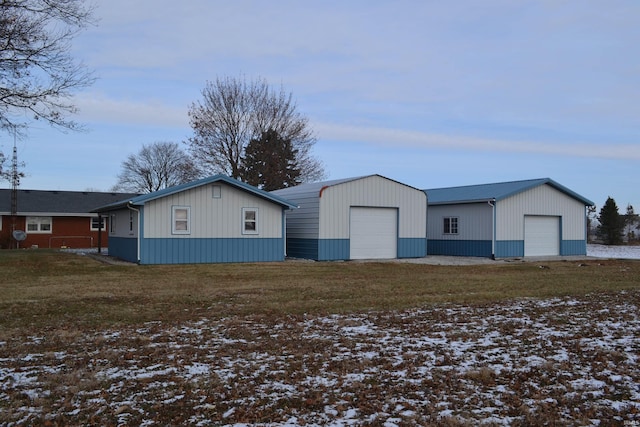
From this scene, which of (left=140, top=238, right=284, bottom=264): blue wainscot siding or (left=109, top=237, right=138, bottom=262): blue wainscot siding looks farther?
(left=109, top=237, right=138, bottom=262): blue wainscot siding

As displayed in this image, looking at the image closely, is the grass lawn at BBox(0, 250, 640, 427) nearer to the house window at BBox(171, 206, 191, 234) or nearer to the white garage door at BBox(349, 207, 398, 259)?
the house window at BBox(171, 206, 191, 234)

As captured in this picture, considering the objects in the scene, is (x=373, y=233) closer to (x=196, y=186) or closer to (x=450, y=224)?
(x=450, y=224)

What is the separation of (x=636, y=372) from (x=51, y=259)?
2087 cm

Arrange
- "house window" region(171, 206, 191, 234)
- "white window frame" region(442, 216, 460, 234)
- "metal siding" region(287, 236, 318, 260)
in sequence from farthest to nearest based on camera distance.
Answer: "white window frame" region(442, 216, 460, 234) → "metal siding" region(287, 236, 318, 260) → "house window" region(171, 206, 191, 234)

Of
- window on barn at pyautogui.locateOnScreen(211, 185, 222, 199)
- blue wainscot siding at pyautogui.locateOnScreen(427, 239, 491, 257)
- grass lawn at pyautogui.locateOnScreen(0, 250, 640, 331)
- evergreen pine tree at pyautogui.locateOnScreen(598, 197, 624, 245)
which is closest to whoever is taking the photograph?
grass lawn at pyautogui.locateOnScreen(0, 250, 640, 331)

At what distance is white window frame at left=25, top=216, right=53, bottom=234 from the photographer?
3619 centimetres

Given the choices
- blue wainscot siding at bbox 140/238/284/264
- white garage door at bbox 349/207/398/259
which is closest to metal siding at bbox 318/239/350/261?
white garage door at bbox 349/207/398/259

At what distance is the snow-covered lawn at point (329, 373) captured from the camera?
484 cm

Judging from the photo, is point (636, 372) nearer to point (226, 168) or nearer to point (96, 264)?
point (96, 264)

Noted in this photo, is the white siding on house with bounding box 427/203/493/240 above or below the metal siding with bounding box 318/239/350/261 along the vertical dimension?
above

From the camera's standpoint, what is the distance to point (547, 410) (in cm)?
494

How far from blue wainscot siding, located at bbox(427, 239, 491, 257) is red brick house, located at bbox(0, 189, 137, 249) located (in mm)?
21733

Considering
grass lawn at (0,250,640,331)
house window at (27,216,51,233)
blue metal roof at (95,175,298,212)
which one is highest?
blue metal roof at (95,175,298,212)

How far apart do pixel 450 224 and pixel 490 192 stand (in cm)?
254
